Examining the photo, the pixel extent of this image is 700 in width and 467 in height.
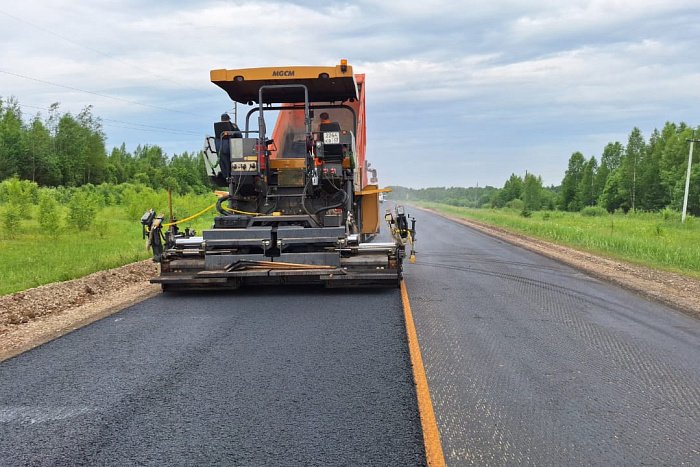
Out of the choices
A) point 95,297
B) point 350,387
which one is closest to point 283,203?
point 95,297

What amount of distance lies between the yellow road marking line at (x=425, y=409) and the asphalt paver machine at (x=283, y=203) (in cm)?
255

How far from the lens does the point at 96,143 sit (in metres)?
67.4

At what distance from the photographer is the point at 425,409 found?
3.91 meters

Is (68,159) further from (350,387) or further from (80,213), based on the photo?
(350,387)

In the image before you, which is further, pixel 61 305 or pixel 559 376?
pixel 61 305

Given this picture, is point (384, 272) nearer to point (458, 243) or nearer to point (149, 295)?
point (149, 295)

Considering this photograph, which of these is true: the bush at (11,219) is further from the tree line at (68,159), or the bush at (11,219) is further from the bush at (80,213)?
the tree line at (68,159)

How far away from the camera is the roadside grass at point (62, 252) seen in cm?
1059

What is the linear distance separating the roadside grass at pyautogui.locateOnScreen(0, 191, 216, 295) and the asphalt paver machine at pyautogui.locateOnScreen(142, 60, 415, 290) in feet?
9.10

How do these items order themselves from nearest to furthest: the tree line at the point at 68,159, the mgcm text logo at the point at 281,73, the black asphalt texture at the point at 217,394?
the black asphalt texture at the point at 217,394
the mgcm text logo at the point at 281,73
the tree line at the point at 68,159

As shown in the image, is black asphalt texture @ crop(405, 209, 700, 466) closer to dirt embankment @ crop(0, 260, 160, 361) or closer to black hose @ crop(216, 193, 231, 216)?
black hose @ crop(216, 193, 231, 216)

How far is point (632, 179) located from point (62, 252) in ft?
216

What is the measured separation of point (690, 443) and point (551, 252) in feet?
44.3

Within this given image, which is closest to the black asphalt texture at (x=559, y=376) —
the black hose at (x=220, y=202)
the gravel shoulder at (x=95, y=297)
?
the gravel shoulder at (x=95, y=297)
